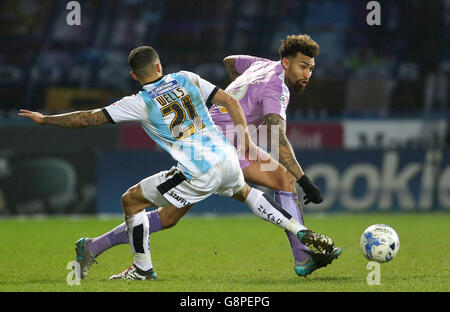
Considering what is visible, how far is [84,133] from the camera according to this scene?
51.7 ft

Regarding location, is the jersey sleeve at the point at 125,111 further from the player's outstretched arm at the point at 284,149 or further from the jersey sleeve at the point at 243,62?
the jersey sleeve at the point at 243,62

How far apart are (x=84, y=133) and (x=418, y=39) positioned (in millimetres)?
7941

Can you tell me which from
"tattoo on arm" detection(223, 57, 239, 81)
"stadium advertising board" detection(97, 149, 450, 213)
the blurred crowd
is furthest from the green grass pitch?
the blurred crowd

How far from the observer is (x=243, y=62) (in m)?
7.76

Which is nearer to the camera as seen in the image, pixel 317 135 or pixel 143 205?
pixel 143 205

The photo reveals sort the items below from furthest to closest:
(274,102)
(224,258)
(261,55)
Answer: (261,55), (224,258), (274,102)

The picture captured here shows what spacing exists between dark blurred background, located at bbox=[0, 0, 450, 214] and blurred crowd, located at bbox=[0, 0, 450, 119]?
3 centimetres

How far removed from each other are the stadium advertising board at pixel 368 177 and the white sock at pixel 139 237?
27.5 ft

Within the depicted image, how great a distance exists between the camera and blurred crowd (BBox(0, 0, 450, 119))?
1781 cm

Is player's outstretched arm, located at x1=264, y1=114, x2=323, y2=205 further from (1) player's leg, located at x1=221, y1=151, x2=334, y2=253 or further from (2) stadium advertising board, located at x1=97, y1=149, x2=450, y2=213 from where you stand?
A: (2) stadium advertising board, located at x1=97, y1=149, x2=450, y2=213

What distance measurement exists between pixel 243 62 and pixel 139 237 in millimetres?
2022

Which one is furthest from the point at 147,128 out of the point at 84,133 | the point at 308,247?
the point at 84,133

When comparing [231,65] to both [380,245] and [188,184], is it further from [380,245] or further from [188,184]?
[380,245]

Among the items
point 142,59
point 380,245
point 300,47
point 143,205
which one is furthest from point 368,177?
point 142,59
